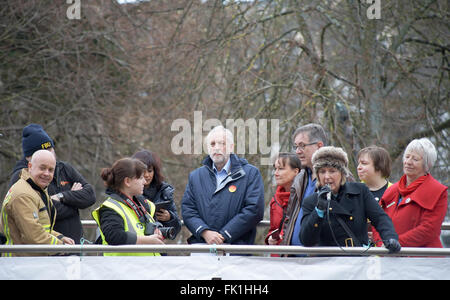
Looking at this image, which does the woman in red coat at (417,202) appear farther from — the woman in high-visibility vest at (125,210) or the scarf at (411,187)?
the woman in high-visibility vest at (125,210)

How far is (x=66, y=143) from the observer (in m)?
12.6

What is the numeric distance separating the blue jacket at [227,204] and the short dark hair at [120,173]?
0.73m

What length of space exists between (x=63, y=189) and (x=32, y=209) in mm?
708

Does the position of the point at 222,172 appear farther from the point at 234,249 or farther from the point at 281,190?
the point at 234,249

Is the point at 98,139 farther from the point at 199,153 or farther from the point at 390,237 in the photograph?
the point at 390,237

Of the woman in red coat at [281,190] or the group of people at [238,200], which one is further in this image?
the woman in red coat at [281,190]

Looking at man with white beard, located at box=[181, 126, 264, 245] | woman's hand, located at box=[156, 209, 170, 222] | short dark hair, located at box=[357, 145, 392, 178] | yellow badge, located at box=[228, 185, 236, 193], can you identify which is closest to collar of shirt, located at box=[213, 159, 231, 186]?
man with white beard, located at box=[181, 126, 264, 245]

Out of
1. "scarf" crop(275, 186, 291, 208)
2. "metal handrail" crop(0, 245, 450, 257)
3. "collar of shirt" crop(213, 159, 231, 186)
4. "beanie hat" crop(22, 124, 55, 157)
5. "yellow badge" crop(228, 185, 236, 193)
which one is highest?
"beanie hat" crop(22, 124, 55, 157)

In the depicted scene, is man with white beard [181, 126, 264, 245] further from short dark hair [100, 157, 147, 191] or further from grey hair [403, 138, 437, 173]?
grey hair [403, 138, 437, 173]

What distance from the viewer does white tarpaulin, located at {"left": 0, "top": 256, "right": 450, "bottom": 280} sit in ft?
16.7

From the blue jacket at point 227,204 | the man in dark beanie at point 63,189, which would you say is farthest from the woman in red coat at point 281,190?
the man in dark beanie at point 63,189

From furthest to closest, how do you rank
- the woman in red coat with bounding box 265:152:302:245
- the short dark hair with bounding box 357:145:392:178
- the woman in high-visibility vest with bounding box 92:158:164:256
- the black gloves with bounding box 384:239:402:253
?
the short dark hair with bounding box 357:145:392:178, the woman in red coat with bounding box 265:152:302:245, the woman in high-visibility vest with bounding box 92:158:164:256, the black gloves with bounding box 384:239:402:253

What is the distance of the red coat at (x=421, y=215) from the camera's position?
5.39 metres
